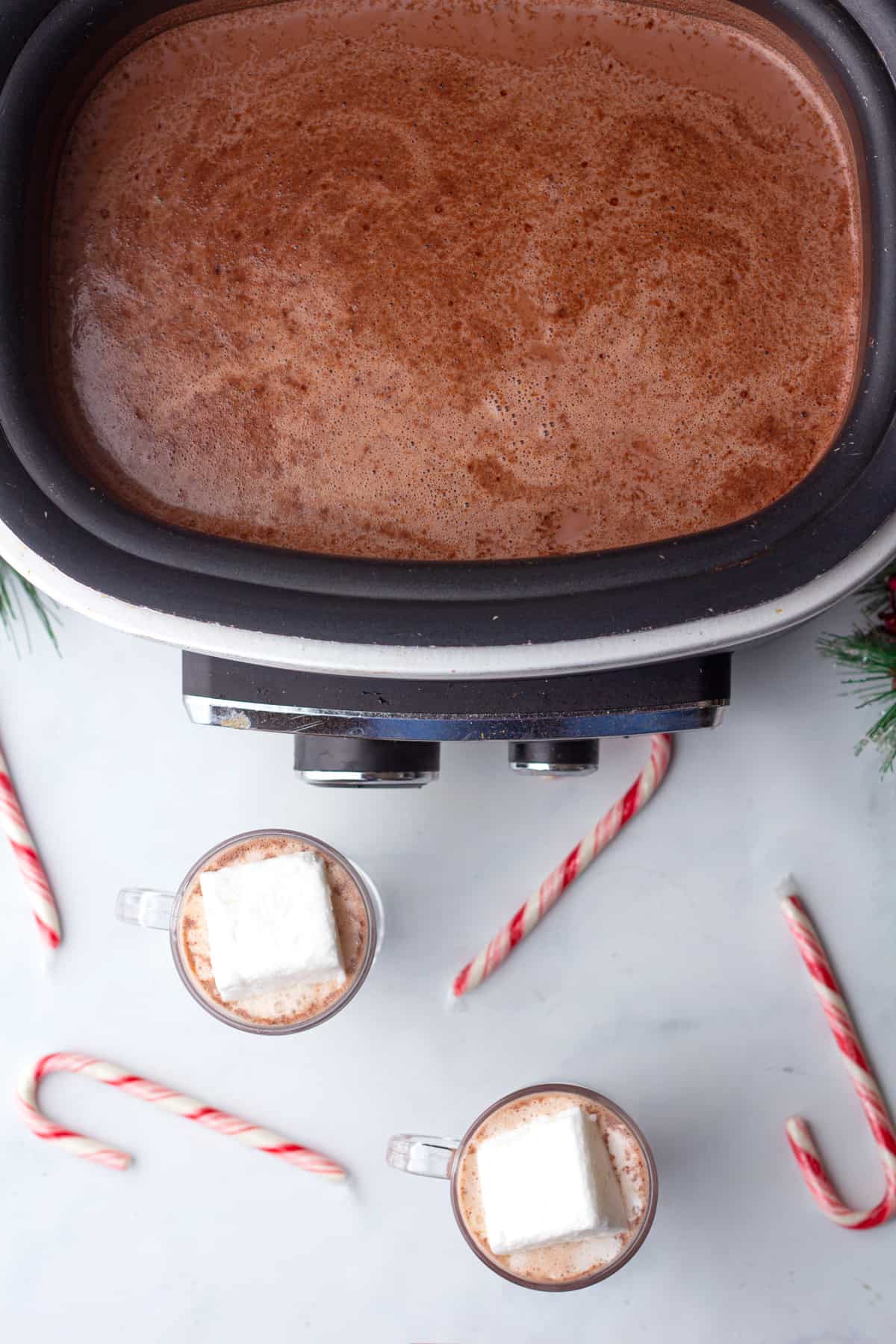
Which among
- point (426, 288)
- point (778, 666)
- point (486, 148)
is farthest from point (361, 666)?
point (778, 666)

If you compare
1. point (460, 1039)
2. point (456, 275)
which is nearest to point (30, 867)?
point (460, 1039)

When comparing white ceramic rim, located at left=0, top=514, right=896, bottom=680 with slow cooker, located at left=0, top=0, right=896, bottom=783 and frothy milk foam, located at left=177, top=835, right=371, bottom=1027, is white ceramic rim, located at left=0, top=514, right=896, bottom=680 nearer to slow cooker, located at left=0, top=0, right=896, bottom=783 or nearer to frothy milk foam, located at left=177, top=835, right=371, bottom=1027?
slow cooker, located at left=0, top=0, right=896, bottom=783

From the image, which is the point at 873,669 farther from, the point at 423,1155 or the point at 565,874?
the point at 423,1155

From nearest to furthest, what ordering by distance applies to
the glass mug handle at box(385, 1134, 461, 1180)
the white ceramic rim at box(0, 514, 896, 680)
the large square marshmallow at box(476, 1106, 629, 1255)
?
the white ceramic rim at box(0, 514, 896, 680)
the large square marshmallow at box(476, 1106, 629, 1255)
the glass mug handle at box(385, 1134, 461, 1180)

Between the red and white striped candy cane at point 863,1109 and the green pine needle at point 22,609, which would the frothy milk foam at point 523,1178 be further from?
the green pine needle at point 22,609

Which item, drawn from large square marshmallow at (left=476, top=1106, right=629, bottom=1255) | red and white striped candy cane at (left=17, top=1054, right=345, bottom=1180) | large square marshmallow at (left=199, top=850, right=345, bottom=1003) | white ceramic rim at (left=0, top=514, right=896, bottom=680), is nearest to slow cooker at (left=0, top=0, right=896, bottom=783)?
white ceramic rim at (left=0, top=514, right=896, bottom=680)

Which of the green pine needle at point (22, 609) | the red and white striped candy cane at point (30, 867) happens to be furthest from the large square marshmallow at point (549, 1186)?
the green pine needle at point (22, 609)

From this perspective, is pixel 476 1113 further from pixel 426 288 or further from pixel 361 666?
pixel 426 288
